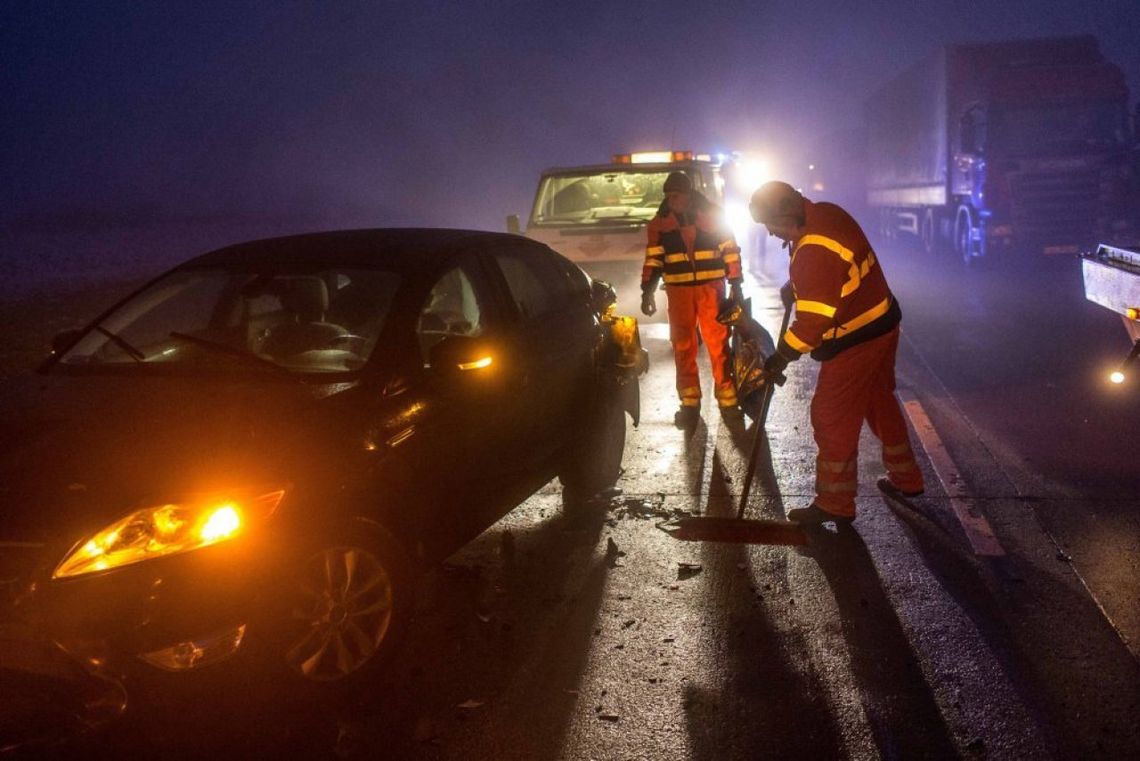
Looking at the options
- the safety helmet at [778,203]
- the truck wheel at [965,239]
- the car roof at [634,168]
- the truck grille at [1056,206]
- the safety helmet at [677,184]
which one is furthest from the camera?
the truck wheel at [965,239]

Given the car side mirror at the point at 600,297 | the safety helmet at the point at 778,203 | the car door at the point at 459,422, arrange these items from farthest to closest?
the car side mirror at the point at 600,297 → the safety helmet at the point at 778,203 → the car door at the point at 459,422

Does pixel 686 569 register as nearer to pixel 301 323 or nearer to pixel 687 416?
pixel 301 323

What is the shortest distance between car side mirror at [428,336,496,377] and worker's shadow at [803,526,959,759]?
1.90 metres

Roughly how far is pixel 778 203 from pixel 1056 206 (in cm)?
1361

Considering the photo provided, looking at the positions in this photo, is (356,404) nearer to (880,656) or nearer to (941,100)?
(880,656)

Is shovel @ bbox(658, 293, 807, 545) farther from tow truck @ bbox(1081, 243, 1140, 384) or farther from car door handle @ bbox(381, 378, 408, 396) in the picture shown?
tow truck @ bbox(1081, 243, 1140, 384)

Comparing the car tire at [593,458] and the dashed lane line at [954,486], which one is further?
the car tire at [593,458]

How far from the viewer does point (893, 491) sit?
208 inches

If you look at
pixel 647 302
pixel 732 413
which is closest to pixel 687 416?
pixel 732 413

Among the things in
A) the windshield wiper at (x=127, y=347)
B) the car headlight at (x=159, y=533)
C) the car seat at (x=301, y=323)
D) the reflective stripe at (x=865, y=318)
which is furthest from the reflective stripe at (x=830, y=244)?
the windshield wiper at (x=127, y=347)

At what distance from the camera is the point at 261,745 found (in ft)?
10.0

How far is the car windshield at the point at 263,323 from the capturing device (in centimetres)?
384

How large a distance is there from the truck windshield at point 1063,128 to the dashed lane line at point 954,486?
1084 centimetres

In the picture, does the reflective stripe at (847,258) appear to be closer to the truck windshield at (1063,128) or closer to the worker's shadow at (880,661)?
the worker's shadow at (880,661)
